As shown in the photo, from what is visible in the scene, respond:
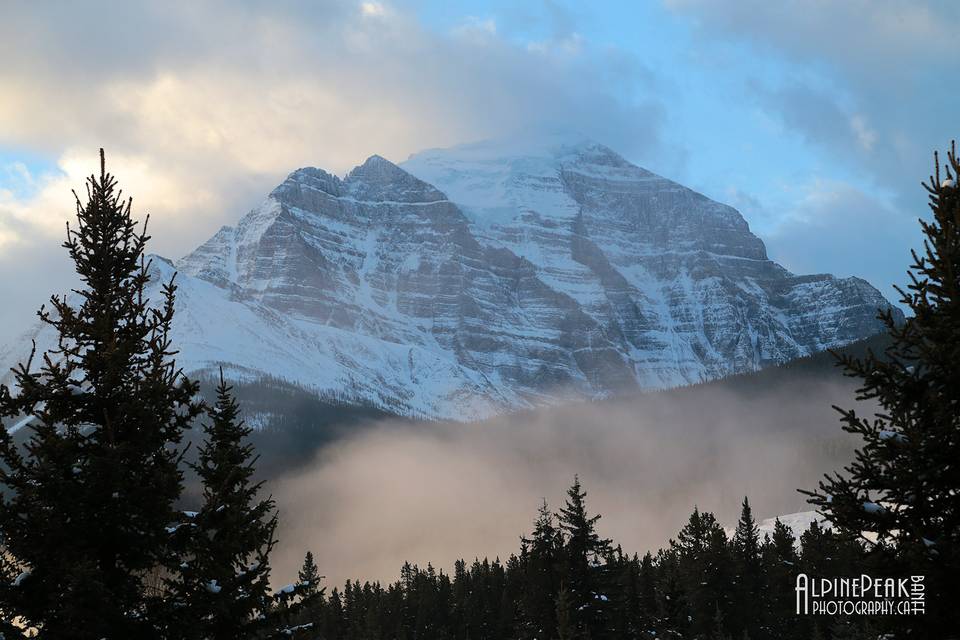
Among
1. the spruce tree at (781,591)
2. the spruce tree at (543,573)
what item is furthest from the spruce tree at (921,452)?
the spruce tree at (781,591)

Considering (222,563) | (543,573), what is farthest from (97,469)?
(543,573)

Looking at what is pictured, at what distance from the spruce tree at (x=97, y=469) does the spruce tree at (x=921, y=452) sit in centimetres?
1047

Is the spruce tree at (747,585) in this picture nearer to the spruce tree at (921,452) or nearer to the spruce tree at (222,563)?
the spruce tree at (222,563)

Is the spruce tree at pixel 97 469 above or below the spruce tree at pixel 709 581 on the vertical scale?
above

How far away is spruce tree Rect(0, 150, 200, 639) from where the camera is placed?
13.7 metres

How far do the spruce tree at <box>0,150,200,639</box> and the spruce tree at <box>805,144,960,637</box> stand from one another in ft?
34.4

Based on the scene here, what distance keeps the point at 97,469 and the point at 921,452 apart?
12.5 m

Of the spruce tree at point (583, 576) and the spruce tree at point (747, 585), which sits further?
the spruce tree at point (747, 585)

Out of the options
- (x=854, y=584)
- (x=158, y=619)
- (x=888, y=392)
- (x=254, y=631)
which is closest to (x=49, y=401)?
(x=158, y=619)

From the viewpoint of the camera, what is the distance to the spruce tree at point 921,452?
41.9 ft

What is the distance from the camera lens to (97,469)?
46.2 feet

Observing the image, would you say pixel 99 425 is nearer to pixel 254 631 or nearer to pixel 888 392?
pixel 254 631

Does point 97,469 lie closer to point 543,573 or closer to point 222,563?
point 222,563

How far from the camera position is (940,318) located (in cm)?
1366
